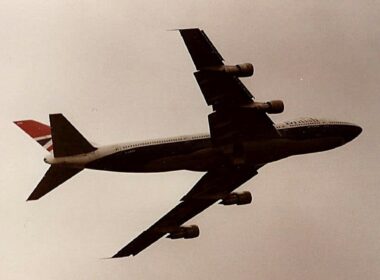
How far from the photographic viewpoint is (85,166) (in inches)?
2354

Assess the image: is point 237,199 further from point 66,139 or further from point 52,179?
point 52,179

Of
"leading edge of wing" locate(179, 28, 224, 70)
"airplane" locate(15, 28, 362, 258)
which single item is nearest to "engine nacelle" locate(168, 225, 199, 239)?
"airplane" locate(15, 28, 362, 258)

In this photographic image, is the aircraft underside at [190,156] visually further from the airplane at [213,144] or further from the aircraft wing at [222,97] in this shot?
the aircraft wing at [222,97]

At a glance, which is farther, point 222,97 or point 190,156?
point 190,156

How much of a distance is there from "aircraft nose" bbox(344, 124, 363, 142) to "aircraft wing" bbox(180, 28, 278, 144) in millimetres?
7617

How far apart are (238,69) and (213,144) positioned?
7.00m

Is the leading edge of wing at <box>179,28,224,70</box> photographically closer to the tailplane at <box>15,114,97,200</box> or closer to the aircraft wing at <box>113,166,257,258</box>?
the tailplane at <box>15,114,97,200</box>

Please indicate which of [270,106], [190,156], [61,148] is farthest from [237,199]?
[61,148]

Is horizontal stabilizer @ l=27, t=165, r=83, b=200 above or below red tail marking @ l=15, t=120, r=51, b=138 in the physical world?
below

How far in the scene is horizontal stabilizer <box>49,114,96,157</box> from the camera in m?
57.2

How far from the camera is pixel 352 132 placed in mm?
66625

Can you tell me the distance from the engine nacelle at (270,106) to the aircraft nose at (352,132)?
895 centimetres

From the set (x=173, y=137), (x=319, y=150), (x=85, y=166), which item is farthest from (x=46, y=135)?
(x=319, y=150)

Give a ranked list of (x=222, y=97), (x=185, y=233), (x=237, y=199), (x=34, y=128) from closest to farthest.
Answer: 1. (x=222, y=97)
2. (x=34, y=128)
3. (x=237, y=199)
4. (x=185, y=233)
